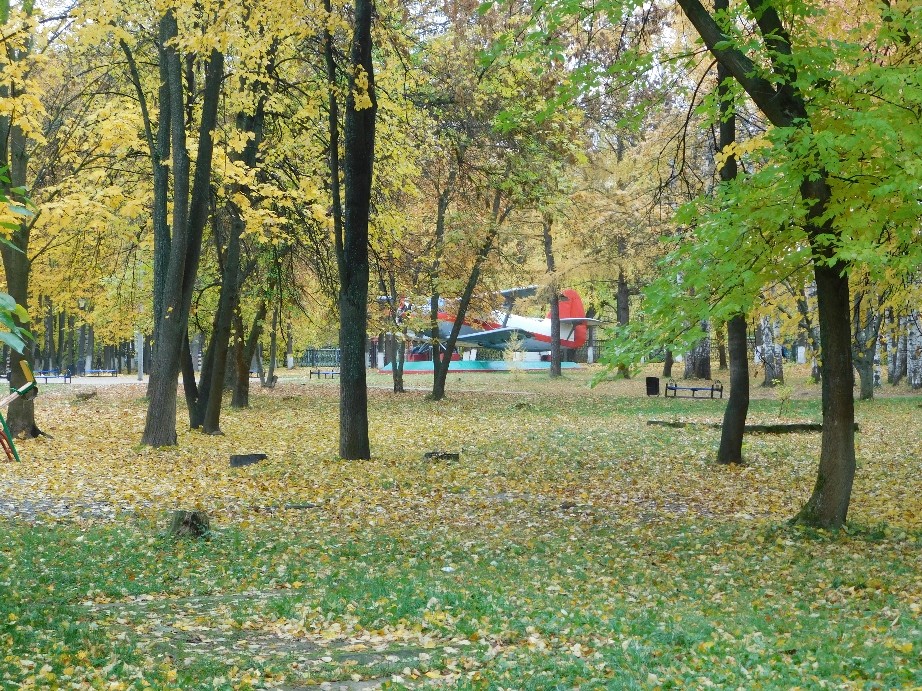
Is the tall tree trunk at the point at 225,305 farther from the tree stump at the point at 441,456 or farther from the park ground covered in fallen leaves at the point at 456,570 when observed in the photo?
the tree stump at the point at 441,456

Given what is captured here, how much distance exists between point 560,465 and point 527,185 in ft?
23.3

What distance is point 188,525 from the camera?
9500 millimetres

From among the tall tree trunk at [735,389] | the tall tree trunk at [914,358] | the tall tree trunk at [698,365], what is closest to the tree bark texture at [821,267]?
the tall tree trunk at [735,389]

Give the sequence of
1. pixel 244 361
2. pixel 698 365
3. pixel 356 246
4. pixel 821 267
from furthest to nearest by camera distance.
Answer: pixel 698 365 < pixel 244 361 < pixel 356 246 < pixel 821 267

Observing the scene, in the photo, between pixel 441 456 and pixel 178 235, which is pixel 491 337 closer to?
pixel 441 456

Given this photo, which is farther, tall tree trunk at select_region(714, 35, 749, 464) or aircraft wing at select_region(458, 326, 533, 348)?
aircraft wing at select_region(458, 326, 533, 348)

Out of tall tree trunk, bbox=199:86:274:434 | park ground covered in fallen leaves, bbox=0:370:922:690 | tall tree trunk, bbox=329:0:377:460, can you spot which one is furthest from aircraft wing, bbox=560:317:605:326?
tall tree trunk, bbox=329:0:377:460

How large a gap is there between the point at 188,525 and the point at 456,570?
2902 millimetres

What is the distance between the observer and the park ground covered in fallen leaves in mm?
5617

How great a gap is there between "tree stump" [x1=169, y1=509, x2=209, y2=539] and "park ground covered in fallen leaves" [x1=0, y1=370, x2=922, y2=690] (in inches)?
11.4

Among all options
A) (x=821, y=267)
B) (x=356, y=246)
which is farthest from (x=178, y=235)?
(x=821, y=267)

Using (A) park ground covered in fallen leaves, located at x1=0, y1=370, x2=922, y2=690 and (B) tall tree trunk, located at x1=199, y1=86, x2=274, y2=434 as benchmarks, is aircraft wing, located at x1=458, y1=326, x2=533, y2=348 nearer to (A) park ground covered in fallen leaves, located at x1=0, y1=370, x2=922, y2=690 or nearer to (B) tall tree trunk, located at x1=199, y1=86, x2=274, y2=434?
(B) tall tree trunk, located at x1=199, y1=86, x2=274, y2=434

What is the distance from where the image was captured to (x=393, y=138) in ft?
55.9

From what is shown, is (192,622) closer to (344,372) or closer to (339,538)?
(339,538)
